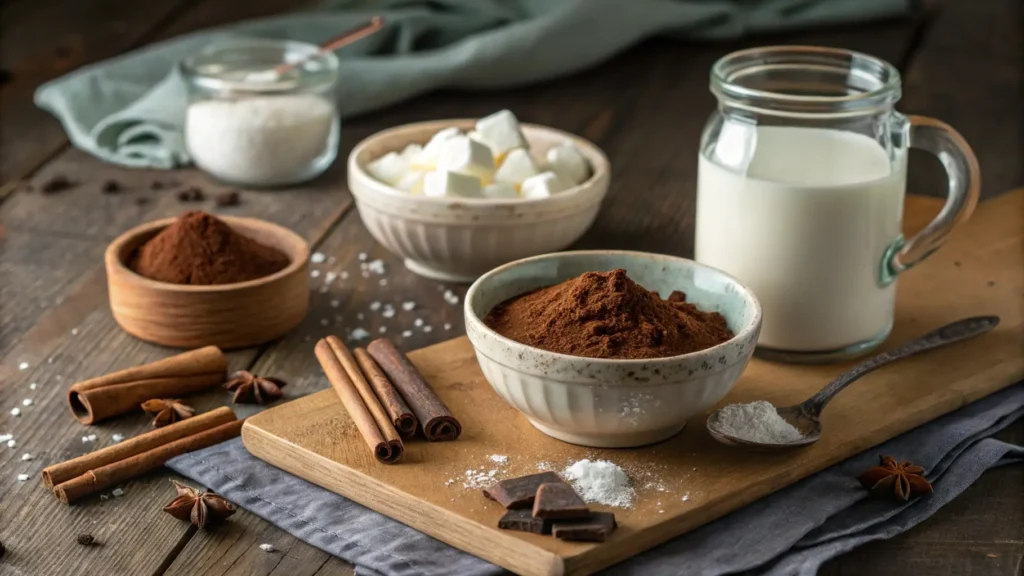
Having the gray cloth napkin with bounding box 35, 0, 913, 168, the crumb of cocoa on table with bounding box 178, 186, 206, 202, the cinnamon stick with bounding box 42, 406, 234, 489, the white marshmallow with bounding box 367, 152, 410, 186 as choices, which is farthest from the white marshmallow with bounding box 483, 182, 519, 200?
the gray cloth napkin with bounding box 35, 0, 913, 168

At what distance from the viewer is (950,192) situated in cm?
154

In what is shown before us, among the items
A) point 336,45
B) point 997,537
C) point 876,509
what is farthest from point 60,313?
point 997,537

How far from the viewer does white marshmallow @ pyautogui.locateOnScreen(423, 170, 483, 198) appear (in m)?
1.75

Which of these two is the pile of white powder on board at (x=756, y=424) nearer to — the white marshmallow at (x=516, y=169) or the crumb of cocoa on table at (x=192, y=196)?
the white marshmallow at (x=516, y=169)

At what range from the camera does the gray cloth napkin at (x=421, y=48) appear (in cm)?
→ 240

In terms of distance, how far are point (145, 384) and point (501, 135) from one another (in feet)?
2.17

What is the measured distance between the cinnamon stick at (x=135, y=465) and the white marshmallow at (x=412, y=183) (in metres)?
0.52

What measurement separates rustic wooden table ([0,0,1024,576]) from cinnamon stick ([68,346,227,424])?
2 cm

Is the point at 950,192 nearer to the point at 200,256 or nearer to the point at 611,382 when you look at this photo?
the point at 611,382

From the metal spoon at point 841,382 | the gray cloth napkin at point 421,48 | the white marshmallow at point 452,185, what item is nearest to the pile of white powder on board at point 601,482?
the metal spoon at point 841,382

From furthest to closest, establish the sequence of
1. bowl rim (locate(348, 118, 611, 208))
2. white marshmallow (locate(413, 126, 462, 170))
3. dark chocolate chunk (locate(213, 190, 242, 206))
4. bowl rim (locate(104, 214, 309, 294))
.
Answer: dark chocolate chunk (locate(213, 190, 242, 206)) → white marshmallow (locate(413, 126, 462, 170)) → bowl rim (locate(348, 118, 611, 208)) → bowl rim (locate(104, 214, 309, 294))

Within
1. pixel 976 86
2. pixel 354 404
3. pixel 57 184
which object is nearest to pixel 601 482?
pixel 354 404

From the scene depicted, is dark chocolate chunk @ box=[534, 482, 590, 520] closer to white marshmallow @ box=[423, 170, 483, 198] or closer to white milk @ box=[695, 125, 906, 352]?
white milk @ box=[695, 125, 906, 352]

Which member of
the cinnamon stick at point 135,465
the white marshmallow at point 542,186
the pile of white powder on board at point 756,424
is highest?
→ the white marshmallow at point 542,186
